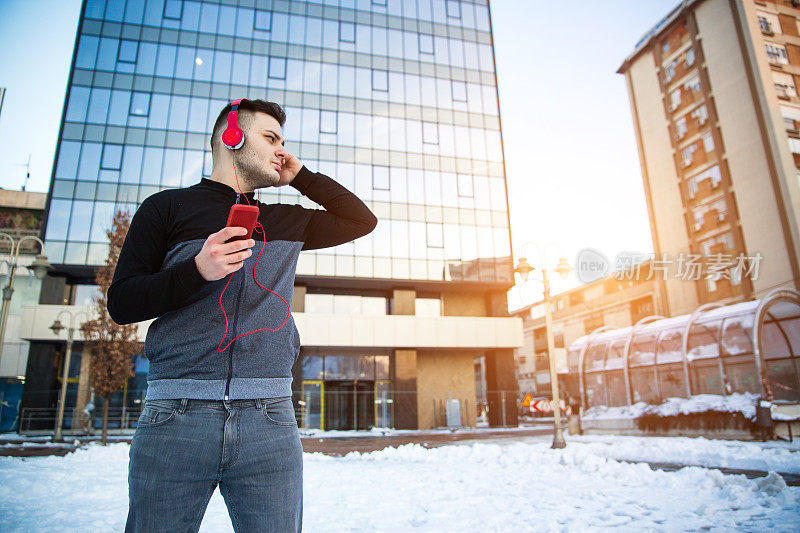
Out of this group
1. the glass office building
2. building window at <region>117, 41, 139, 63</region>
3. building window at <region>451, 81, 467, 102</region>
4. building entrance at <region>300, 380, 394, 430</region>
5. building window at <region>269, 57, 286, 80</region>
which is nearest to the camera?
the glass office building

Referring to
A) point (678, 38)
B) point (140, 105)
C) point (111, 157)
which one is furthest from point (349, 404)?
point (678, 38)

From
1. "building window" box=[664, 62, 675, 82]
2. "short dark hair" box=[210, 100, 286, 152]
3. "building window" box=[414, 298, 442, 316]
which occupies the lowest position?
"short dark hair" box=[210, 100, 286, 152]

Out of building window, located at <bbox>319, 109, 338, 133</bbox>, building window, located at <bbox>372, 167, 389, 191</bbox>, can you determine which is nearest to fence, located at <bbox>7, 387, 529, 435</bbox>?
building window, located at <bbox>372, 167, 389, 191</bbox>

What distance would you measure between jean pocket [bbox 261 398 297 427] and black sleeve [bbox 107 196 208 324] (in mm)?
479

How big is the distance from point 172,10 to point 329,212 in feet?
112

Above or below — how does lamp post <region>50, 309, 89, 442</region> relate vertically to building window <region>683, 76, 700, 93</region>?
below

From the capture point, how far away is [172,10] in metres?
30.1

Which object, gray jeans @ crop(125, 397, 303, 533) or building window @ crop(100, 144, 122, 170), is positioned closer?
gray jeans @ crop(125, 397, 303, 533)

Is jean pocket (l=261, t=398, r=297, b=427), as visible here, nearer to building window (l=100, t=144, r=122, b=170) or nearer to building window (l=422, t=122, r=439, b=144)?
building window (l=100, t=144, r=122, b=170)

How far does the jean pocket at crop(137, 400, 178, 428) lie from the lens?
1.72 metres

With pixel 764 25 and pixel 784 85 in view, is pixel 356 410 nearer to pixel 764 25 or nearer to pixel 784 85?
pixel 784 85

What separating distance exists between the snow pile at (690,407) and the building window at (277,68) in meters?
25.3

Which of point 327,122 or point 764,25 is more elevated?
point 764,25

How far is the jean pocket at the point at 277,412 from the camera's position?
1.84m
